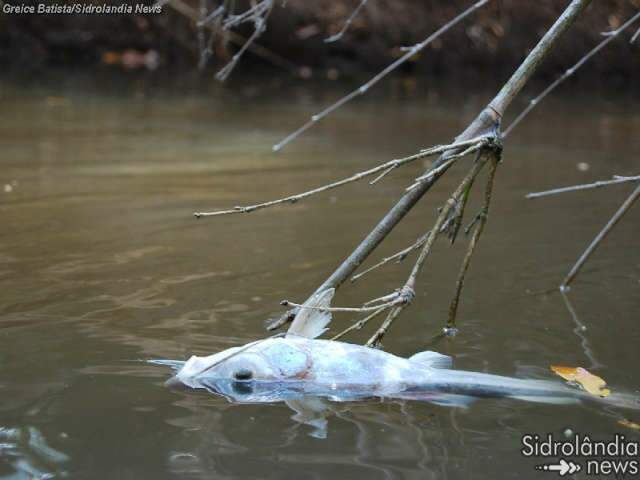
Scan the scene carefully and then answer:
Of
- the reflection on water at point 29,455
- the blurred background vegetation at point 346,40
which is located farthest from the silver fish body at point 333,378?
the blurred background vegetation at point 346,40

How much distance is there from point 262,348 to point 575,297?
194 cm

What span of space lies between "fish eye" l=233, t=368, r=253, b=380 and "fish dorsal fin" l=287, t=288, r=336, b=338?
21 centimetres

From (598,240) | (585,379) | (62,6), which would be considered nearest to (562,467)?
(585,379)

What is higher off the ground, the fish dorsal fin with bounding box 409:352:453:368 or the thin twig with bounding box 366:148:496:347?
the thin twig with bounding box 366:148:496:347

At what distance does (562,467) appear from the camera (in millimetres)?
2902

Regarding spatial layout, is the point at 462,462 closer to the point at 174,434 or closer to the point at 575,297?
the point at 174,434

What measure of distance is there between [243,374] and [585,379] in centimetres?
123

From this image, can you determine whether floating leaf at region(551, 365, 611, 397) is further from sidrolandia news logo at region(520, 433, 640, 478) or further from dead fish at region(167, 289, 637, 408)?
sidrolandia news logo at region(520, 433, 640, 478)

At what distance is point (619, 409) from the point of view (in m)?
3.32

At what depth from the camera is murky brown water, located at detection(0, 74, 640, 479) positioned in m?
3.00

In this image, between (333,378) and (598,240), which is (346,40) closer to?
(598,240)

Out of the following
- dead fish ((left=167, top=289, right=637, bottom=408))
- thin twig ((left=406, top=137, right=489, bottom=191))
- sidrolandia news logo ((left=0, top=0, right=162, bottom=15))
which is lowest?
dead fish ((left=167, top=289, right=637, bottom=408))

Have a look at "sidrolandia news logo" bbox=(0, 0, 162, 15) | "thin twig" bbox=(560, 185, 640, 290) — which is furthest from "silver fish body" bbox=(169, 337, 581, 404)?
"sidrolandia news logo" bbox=(0, 0, 162, 15)

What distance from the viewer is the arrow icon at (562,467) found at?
288 centimetres
